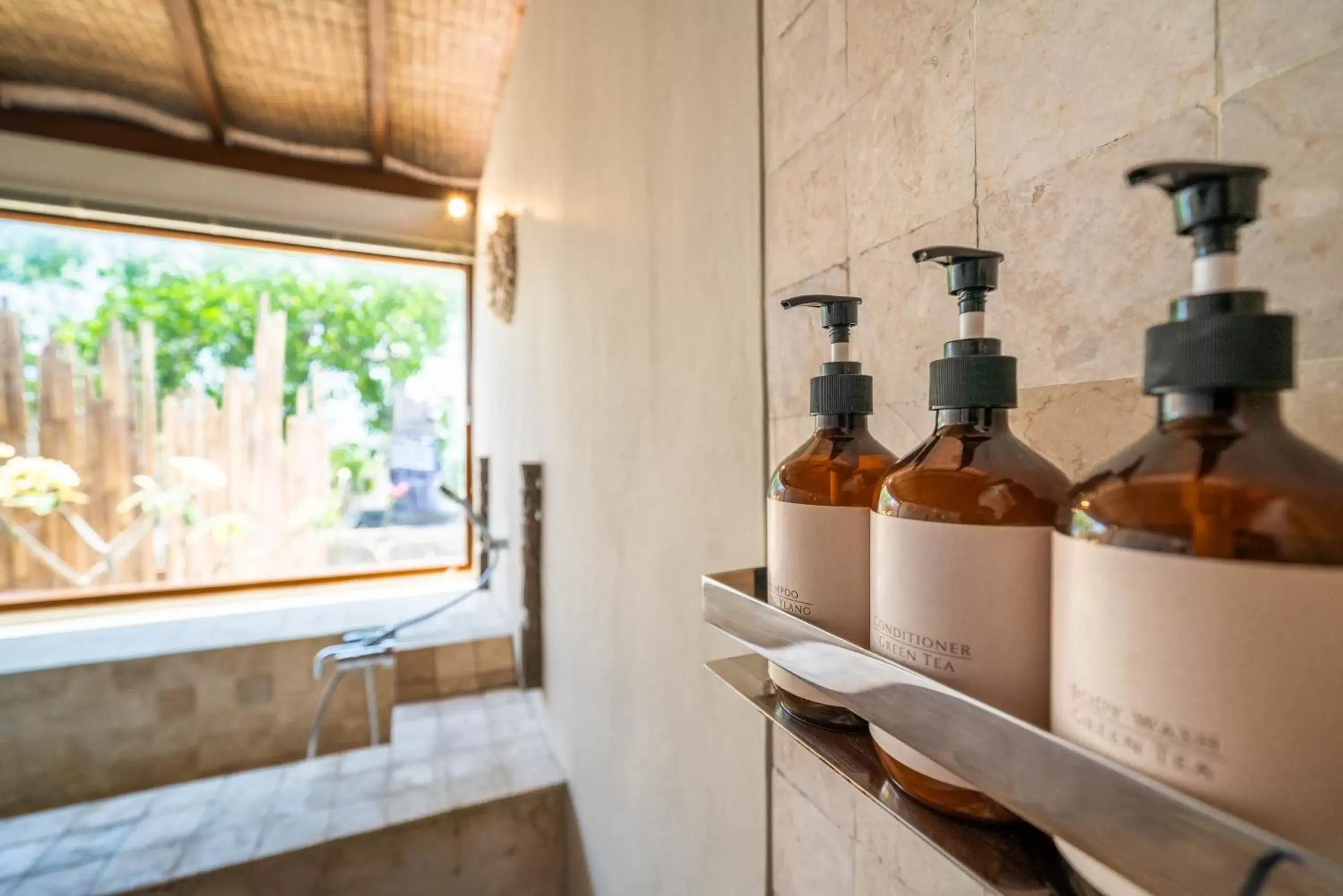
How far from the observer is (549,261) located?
4.24ft

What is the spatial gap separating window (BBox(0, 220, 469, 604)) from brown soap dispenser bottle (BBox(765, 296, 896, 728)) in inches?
100

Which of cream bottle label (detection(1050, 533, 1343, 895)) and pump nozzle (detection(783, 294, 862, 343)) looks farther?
pump nozzle (detection(783, 294, 862, 343))

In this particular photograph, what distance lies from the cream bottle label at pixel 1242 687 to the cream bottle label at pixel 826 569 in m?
0.13

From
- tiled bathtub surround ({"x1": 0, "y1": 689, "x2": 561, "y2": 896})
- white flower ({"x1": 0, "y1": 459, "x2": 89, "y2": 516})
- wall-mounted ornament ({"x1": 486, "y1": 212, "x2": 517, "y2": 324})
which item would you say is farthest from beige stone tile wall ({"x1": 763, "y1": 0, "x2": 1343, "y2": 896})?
white flower ({"x1": 0, "y1": 459, "x2": 89, "y2": 516})

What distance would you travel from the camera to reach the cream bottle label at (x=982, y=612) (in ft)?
0.65

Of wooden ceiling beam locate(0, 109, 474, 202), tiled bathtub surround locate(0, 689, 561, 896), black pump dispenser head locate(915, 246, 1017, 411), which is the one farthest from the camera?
wooden ceiling beam locate(0, 109, 474, 202)

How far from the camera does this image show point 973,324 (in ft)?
0.74

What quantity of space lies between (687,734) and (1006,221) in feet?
1.95

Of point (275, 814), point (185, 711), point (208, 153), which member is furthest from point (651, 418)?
point (208, 153)

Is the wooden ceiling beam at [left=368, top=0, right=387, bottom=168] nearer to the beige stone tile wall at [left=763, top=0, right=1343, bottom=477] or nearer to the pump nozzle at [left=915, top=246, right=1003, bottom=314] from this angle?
the beige stone tile wall at [left=763, top=0, right=1343, bottom=477]

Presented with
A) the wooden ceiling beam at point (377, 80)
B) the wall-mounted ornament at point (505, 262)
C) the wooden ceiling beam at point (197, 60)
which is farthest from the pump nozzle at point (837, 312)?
the wooden ceiling beam at point (197, 60)

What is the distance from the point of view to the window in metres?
2.00

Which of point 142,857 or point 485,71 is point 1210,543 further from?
point 485,71

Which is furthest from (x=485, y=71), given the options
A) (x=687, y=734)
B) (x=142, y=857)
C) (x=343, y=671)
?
(x=142, y=857)
